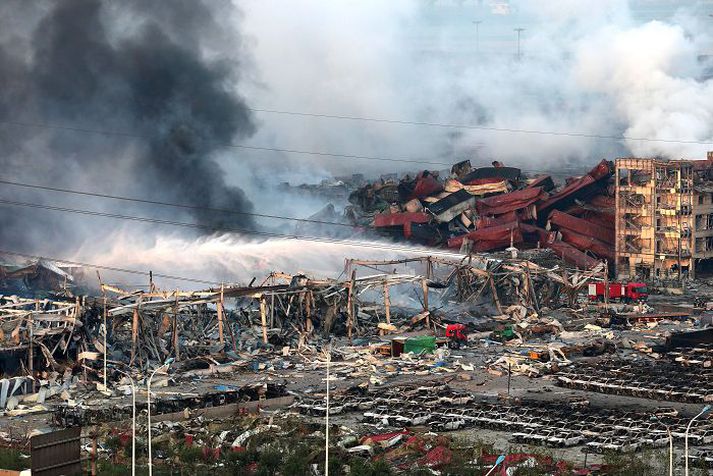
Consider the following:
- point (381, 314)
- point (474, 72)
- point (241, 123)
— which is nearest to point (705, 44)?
point (474, 72)

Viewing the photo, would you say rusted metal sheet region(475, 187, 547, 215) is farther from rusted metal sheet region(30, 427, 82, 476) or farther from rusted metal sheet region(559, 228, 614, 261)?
rusted metal sheet region(30, 427, 82, 476)

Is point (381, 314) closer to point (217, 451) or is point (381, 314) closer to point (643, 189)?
point (643, 189)

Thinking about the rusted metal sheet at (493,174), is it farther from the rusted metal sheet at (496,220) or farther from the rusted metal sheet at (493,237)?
the rusted metal sheet at (493,237)

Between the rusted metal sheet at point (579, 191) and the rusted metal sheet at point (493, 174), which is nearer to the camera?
the rusted metal sheet at point (579, 191)

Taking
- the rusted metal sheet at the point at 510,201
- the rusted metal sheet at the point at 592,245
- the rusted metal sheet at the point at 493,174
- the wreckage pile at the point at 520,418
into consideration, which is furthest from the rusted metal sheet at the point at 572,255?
the wreckage pile at the point at 520,418

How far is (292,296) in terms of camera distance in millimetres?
50719

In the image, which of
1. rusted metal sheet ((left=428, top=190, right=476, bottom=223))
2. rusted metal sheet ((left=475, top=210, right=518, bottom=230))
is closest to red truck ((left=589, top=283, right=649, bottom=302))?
rusted metal sheet ((left=475, top=210, right=518, bottom=230))

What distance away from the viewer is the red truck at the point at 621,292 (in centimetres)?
5809

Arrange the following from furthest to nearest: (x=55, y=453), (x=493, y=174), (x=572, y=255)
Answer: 1. (x=493, y=174)
2. (x=572, y=255)
3. (x=55, y=453)

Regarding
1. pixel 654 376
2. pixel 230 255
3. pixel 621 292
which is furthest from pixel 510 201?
pixel 654 376

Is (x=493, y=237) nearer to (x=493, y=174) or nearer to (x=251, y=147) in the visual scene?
(x=493, y=174)

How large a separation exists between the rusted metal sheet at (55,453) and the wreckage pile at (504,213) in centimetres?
3981

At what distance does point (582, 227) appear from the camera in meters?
66.5

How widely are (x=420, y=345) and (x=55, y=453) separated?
2283 centimetres
